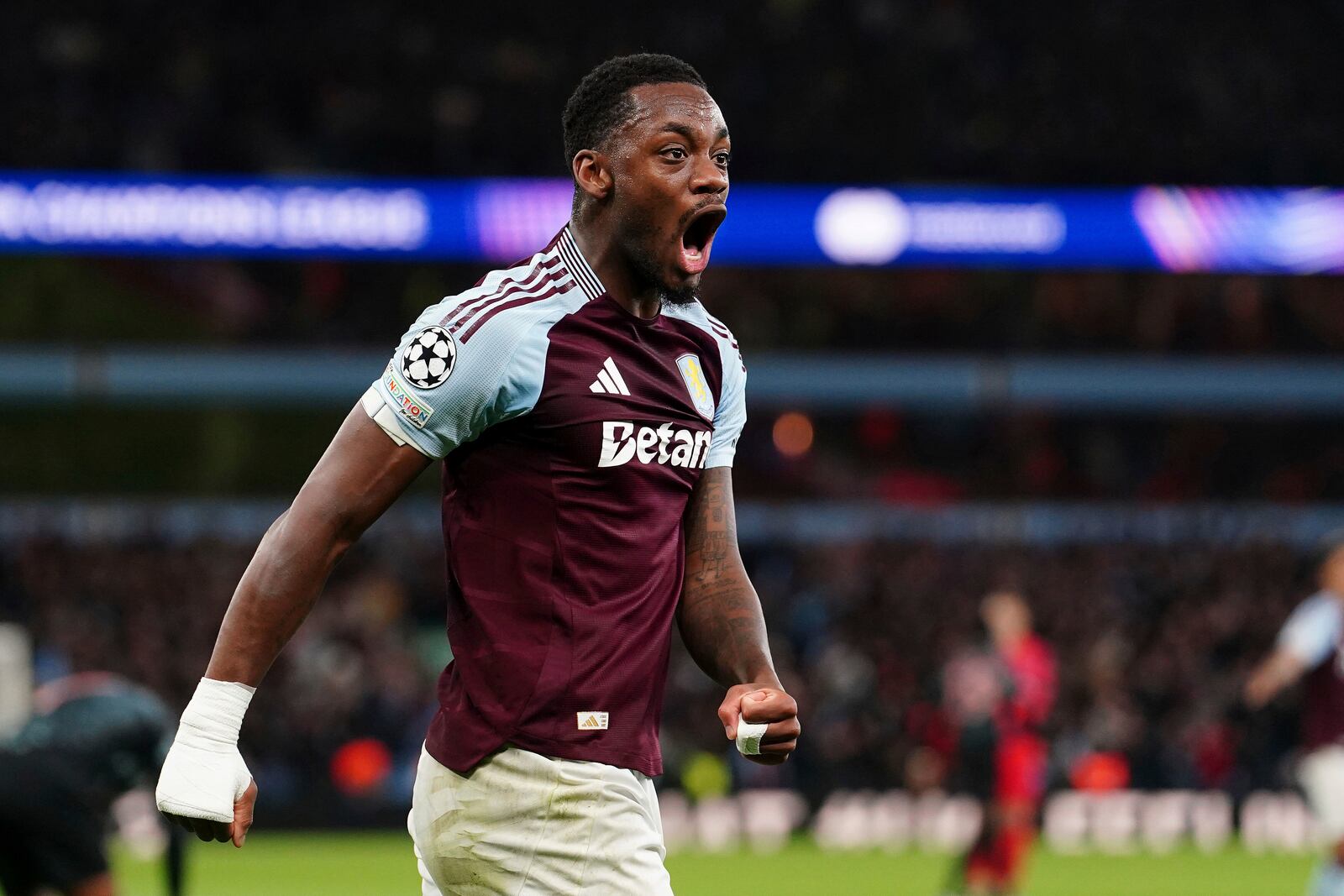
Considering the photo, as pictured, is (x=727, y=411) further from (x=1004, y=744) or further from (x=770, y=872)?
(x=770, y=872)

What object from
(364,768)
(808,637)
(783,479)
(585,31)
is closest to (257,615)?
(364,768)

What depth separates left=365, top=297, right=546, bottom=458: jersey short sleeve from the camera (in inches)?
129

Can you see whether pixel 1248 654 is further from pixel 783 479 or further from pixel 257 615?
pixel 257 615

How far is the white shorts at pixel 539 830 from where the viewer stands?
3.38 meters

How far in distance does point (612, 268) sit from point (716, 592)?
2.25 ft

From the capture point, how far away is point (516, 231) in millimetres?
18297

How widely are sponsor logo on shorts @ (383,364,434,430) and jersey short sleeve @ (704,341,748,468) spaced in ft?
2.35

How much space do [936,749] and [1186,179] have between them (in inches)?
296

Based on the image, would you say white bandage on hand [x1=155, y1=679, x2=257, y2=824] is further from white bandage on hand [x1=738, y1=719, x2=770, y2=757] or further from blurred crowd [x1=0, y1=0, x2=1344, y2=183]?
blurred crowd [x1=0, y1=0, x2=1344, y2=183]

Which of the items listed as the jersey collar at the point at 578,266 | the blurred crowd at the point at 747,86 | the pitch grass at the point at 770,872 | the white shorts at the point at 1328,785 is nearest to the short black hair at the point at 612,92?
the jersey collar at the point at 578,266

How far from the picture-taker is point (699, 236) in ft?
11.8

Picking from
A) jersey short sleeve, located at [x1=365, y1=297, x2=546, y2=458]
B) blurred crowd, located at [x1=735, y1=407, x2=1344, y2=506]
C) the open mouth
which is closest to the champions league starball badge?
jersey short sleeve, located at [x1=365, y1=297, x2=546, y2=458]

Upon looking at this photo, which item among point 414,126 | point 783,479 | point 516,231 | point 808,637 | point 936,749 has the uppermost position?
point 414,126

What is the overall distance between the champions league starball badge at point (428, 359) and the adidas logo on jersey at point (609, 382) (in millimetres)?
290
